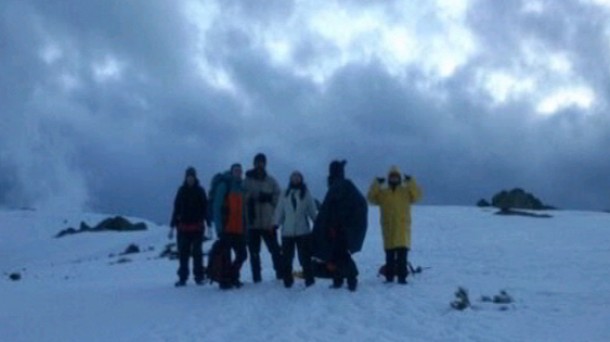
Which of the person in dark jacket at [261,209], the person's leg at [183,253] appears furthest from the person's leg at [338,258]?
the person's leg at [183,253]

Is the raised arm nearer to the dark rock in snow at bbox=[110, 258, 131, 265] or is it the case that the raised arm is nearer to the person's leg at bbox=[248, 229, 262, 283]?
the person's leg at bbox=[248, 229, 262, 283]

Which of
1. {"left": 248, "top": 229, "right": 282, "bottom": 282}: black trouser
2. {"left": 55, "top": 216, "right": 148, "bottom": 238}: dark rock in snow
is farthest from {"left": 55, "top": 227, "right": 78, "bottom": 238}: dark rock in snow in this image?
{"left": 248, "top": 229, "right": 282, "bottom": 282}: black trouser

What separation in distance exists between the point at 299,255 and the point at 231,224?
4.03ft

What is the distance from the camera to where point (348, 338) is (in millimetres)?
12531

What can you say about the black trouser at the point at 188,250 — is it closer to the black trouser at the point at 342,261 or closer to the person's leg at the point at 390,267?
the black trouser at the point at 342,261

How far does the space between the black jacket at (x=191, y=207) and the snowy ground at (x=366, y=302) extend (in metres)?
1.14

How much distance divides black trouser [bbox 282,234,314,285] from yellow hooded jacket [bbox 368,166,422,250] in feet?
4.00

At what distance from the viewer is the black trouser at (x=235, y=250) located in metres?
18.5

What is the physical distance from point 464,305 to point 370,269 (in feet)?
25.6

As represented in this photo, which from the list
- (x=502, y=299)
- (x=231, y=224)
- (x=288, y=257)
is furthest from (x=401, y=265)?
(x=502, y=299)

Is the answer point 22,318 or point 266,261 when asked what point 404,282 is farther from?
point 266,261

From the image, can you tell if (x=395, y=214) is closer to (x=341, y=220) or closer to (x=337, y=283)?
(x=341, y=220)

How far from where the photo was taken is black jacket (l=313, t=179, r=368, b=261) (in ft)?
57.7

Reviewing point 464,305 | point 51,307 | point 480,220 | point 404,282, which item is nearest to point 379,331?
point 464,305
